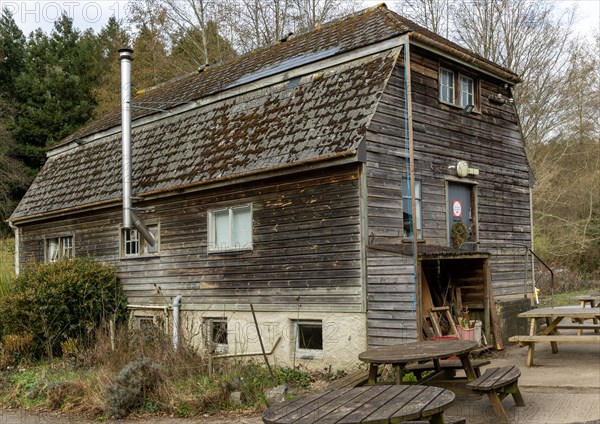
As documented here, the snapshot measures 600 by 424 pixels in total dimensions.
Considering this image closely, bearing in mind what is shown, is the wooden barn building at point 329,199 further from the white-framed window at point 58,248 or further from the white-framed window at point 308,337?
the white-framed window at point 58,248

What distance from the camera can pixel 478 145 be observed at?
47.2 ft

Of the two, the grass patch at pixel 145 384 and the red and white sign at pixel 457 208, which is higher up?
the red and white sign at pixel 457 208

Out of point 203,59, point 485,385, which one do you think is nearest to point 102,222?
point 485,385

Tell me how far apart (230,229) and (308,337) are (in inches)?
115

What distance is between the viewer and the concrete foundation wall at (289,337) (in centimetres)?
1143

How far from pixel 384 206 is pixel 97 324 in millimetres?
7975

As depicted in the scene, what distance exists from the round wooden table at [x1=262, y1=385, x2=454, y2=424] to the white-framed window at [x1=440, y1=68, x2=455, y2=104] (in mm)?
8830

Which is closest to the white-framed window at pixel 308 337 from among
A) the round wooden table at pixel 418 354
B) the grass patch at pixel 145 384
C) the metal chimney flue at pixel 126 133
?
the grass patch at pixel 145 384

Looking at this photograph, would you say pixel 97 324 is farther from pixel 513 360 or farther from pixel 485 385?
pixel 485 385

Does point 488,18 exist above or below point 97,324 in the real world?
above

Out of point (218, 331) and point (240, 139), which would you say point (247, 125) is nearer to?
point (240, 139)

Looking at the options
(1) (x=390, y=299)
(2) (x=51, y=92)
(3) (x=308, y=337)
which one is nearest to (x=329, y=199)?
(1) (x=390, y=299)

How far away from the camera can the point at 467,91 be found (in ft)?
47.2

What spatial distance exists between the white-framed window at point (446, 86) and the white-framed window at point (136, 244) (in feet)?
23.7
